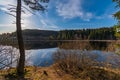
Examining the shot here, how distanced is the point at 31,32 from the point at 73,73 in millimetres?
127663

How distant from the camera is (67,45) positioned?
49.7 feet

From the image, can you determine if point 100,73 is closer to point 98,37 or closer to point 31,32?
point 98,37

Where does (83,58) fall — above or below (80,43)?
below

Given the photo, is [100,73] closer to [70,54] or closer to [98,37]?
[70,54]

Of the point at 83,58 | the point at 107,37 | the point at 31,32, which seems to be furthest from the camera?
the point at 31,32

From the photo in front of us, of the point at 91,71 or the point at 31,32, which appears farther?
the point at 31,32

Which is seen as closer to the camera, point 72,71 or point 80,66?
point 72,71

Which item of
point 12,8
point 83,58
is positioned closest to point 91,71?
point 83,58

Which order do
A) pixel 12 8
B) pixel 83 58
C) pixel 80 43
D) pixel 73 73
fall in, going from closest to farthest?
pixel 12 8 < pixel 73 73 < pixel 83 58 < pixel 80 43

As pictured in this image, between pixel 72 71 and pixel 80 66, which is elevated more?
pixel 80 66

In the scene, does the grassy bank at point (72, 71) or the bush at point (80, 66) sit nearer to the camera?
the grassy bank at point (72, 71)

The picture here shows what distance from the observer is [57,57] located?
15031 millimetres

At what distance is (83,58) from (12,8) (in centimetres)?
604

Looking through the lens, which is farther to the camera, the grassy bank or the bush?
the bush
